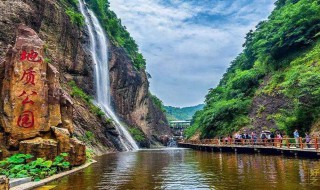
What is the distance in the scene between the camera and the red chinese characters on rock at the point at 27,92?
13.6m

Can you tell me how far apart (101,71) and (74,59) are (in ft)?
26.0

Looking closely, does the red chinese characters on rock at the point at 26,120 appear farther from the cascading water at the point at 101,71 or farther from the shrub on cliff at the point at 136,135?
the shrub on cliff at the point at 136,135

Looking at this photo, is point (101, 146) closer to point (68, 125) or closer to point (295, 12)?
point (68, 125)

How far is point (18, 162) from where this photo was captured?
11.5 m

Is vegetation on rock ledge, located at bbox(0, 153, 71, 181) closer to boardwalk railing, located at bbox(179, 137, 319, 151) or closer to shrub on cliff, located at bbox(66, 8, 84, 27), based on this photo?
boardwalk railing, located at bbox(179, 137, 319, 151)

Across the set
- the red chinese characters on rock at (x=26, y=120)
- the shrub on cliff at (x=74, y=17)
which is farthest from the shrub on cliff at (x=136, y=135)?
the red chinese characters on rock at (x=26, y=120)

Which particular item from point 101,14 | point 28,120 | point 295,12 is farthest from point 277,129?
point 101,14

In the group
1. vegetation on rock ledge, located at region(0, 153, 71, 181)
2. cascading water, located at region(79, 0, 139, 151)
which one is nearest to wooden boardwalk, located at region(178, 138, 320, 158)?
cascading water, located at region(79, 0, 139, 151)

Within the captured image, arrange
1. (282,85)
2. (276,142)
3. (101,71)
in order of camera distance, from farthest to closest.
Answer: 1. (101,71)
2. (282,85)
3. (276,142)

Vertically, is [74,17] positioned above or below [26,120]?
above

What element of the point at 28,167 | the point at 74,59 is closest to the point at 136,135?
the point at 74,59

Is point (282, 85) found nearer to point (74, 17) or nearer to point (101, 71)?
point (74, 17)

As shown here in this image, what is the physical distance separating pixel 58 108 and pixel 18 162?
401 cm

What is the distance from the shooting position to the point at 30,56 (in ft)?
47.6
